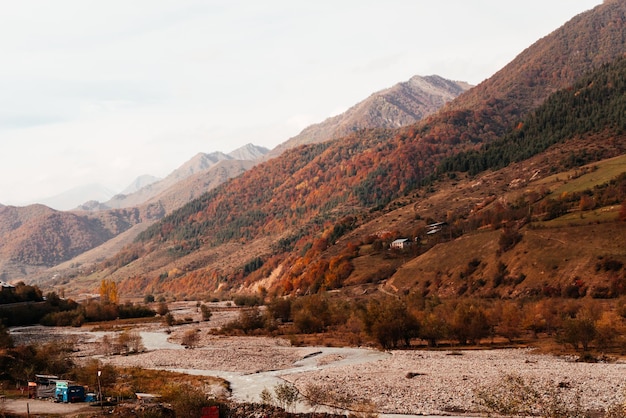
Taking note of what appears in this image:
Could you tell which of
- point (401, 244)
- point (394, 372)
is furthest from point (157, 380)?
point (401, 244)

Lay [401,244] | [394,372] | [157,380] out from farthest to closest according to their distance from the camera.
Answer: [401,244] → [157,380] → [394,372]

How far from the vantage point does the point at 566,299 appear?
99625mm

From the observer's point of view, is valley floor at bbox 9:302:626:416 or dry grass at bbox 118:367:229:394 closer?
valley floor at bbox 9:302:626:416

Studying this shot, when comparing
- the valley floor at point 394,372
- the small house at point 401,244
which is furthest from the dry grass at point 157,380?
the small house at point 401,244

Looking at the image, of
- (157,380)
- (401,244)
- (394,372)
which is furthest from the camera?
(401,244)

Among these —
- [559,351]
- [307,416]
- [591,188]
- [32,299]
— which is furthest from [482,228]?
[32,299]

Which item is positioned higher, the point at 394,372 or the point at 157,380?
the point at 157,380

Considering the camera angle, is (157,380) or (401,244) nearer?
(157,380)

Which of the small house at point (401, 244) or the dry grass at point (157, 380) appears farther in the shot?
the small house at point (401, 244)

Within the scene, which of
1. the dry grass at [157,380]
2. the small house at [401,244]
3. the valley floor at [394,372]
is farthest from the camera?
the small house at [401,244]

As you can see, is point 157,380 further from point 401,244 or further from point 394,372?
point 401,244

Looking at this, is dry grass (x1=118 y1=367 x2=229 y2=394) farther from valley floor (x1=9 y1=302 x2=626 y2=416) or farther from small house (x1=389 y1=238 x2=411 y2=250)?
small house (x1=389 y1=238 x2=411 y2=250)

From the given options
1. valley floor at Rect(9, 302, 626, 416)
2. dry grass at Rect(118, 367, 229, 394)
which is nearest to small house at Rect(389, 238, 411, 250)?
valley floor at Rect(9, 302, 626, 416)

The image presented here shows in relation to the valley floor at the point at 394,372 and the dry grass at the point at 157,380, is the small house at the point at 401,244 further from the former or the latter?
the dry grass at the point at 157,380
